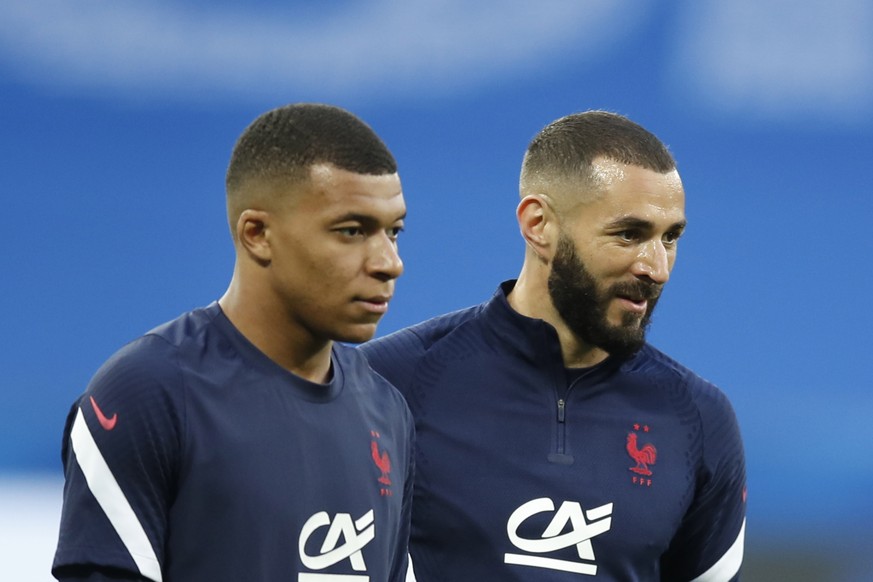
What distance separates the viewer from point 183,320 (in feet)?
8.11

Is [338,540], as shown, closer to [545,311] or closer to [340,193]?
[340,193]

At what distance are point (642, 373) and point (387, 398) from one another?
879 millimetres

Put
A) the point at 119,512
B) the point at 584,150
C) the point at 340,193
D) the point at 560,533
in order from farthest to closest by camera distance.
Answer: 1. the point at 584,150
2. the point at 560,533
3. the point at 340,193
4. the point at 119,512

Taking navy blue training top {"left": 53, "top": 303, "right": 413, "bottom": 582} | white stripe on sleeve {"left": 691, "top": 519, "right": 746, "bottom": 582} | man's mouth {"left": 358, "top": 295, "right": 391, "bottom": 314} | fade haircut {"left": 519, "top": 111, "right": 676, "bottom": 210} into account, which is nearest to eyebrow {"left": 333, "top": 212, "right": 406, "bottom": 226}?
man's mouth {"left": 358, "top": 295, "right": 391, "bottom": 314}

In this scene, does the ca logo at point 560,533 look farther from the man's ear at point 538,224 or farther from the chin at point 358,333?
the chin at point 358,333

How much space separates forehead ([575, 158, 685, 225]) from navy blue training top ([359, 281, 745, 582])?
1.01 feet

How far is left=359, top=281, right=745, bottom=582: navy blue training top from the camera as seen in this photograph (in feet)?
10.3

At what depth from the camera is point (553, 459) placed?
321 centimetres

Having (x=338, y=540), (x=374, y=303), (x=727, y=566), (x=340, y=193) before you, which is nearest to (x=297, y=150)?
(x=340, y=193)

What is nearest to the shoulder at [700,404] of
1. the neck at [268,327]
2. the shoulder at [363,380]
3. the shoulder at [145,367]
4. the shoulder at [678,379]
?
the shoulder at [678,379]

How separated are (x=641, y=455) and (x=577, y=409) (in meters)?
0.18

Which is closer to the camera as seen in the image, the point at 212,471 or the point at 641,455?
the point at 212,471

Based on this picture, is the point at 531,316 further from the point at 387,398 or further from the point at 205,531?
the point at 205,531

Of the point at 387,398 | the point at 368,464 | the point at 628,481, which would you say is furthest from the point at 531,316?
the point at 368,464
